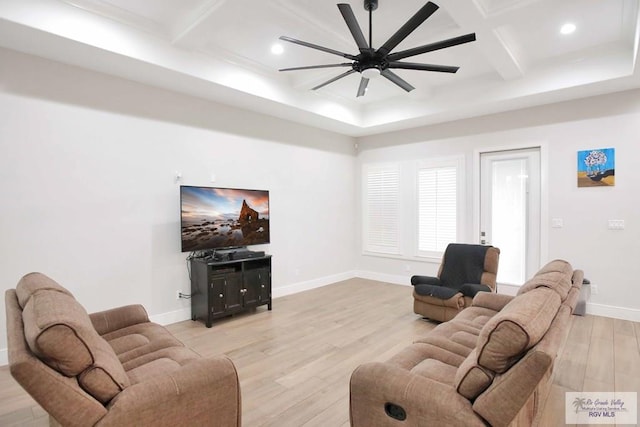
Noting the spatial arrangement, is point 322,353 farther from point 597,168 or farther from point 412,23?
point 597,168

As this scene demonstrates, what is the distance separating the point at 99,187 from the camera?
385 centimetres

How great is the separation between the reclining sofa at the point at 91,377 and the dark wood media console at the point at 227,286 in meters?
2.12

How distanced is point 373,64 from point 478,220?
361cm

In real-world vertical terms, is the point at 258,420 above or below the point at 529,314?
below

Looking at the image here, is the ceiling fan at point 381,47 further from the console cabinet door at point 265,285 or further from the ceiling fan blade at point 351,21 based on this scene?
the console cabinet door at point 265,285

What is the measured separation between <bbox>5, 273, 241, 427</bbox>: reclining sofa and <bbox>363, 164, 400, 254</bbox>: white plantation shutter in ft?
17.0

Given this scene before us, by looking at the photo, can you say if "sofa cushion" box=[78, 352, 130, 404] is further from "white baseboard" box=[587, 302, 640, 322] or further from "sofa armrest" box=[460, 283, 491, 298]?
"white baseboard" box=[587, 302, 640, 322]

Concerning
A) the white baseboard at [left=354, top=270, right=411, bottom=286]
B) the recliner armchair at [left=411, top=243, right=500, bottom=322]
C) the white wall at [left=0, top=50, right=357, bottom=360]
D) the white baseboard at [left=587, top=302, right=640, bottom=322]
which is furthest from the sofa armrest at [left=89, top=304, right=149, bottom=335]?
the white baseboard at [left=587, top=302, right=640, bottom=322]

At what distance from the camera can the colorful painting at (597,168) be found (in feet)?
14.9

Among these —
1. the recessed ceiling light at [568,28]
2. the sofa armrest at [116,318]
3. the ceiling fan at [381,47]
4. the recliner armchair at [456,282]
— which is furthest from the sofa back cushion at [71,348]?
the recessed ceiling light at [568,28]

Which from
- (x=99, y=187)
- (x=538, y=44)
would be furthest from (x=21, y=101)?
(x=538, y=44)

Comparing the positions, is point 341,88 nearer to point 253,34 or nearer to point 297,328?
point 253,34

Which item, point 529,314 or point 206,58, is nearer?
point 529,314

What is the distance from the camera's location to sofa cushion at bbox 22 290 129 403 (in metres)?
1.38
